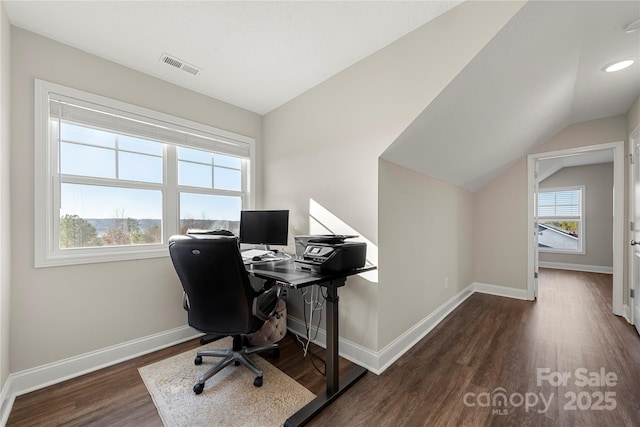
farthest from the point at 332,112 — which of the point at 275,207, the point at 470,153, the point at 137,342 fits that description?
the point at 137,342

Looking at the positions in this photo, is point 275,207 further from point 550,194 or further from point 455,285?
point 550,194

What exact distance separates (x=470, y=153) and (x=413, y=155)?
3.22 ft

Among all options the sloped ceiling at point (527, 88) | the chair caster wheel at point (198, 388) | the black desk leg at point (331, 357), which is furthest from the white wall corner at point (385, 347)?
the sloped ceiling at point (527, 88)

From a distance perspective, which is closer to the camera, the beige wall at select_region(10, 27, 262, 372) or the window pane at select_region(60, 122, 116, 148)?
the beige wall at select_region(10, 27, 262, 372)

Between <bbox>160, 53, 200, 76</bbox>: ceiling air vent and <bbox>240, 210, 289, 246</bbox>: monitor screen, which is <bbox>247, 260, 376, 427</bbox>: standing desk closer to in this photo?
<bbox>240, 210, 289, 246</bbox>: monitor screen

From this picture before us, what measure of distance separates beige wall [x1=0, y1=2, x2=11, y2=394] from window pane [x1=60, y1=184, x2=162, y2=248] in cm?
33

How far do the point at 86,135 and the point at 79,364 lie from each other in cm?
180

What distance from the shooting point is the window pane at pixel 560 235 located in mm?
5806

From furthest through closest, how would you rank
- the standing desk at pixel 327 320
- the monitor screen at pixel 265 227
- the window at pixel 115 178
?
the monitor screen at pixel 265 227, the window at pixel 115 178, the standing desk at pixel 327 320

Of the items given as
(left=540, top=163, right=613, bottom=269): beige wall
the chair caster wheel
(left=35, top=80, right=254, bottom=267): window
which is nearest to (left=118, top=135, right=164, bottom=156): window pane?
(left=35, top=80, right=254, bottom=267): window

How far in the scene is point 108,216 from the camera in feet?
7.15

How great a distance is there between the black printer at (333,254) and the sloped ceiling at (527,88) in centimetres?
80

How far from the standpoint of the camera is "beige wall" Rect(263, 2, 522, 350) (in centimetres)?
169

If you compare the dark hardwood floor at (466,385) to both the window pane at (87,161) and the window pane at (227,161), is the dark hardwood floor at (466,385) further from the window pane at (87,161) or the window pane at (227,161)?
the window pane at (227,161)
